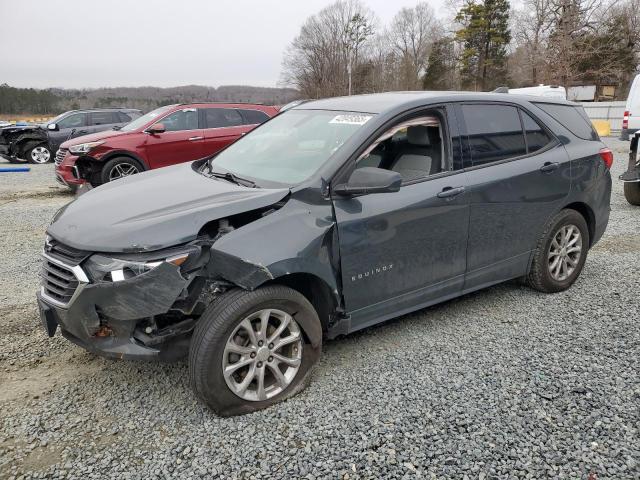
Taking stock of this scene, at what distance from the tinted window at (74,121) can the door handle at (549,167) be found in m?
14.8

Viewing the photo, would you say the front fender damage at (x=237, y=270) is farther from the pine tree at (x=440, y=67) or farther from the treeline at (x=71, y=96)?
the pine tree at (x=440, y=67)

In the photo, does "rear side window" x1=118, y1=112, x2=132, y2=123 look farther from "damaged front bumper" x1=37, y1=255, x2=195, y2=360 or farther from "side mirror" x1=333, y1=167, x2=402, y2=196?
"side mirror" x1=333, y1=167, x2=402, y2=196

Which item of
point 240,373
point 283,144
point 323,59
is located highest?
point 323,59

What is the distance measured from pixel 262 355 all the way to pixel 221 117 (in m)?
8.21

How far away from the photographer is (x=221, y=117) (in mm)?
10133

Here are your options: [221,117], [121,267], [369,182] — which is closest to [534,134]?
[369,182]

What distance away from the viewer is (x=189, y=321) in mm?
2705

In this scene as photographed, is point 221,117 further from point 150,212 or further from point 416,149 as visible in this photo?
point 150,212

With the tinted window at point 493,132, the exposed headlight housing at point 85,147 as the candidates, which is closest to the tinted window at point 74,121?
the exposed headlight housing at point 85,147

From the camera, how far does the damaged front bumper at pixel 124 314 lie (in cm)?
248

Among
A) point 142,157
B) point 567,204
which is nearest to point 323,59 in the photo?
point 142,157

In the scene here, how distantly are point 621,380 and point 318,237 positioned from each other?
81.2 inches

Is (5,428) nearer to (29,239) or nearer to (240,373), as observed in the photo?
(240,373)

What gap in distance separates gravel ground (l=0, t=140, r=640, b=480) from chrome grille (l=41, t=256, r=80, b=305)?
66 centimetres
